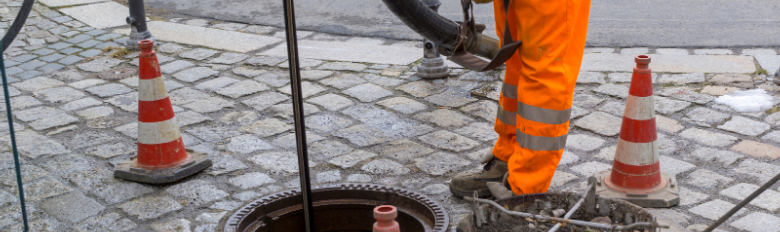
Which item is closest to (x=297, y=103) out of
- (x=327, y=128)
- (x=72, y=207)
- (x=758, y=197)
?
(x=72, y=207)

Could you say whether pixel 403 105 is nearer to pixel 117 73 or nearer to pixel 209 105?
pixel 209 105

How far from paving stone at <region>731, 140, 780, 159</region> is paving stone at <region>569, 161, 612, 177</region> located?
0.73 meters

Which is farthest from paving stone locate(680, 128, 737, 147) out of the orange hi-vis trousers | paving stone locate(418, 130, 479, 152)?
the orange hi-vis trousers

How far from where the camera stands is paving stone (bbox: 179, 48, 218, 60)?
19.4 feet

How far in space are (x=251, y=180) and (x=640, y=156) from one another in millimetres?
1851

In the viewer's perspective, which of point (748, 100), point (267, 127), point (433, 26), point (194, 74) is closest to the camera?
point (433, 26)

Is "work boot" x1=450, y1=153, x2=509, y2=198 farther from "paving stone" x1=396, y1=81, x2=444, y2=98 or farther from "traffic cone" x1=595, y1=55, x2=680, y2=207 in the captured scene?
"paving stone" x1=396, y1=81, x2=444, y2=98

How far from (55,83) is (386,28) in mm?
2923

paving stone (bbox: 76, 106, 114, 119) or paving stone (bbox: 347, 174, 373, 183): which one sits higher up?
paving stone (bbox: 347, 174, 373, 183)

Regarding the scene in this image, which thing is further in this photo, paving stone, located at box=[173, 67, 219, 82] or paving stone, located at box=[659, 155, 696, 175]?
paving stone, located at box=[173, 67, 219, 82]

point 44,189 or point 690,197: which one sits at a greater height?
point 690,197

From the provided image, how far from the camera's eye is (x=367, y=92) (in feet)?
16.1

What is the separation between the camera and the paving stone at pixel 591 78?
4992 millimetres

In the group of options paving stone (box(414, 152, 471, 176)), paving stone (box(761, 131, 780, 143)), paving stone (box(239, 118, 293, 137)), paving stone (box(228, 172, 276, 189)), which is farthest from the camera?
paving stone (box(239, 118, 293, 137))
